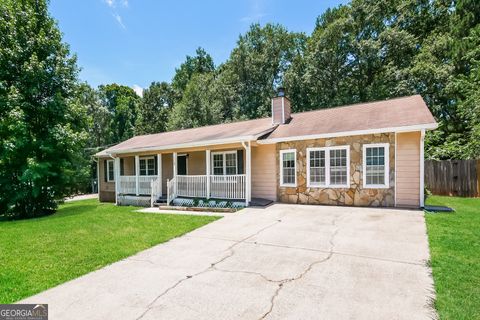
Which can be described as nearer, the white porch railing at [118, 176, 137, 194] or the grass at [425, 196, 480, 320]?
the grass at [425, 196, 480, 320]

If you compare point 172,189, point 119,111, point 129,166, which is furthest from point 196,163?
point 119,111

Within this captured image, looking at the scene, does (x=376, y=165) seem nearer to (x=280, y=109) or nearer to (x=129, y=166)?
(x=280, y=109)

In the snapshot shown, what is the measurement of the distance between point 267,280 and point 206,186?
8030 mm

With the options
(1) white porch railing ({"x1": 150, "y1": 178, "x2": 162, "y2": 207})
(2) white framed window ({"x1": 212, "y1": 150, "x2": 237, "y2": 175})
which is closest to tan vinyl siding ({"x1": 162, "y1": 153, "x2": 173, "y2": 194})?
(1) white porch railing ({"x1": 150, "y1": 178, "x2": 162, "y2": 207})

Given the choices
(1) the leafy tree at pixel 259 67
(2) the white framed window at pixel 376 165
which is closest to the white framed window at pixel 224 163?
(2) the white framed window at pixel 376 165

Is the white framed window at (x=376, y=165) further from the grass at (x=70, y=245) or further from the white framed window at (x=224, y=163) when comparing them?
the grass at (x=70, y=245)

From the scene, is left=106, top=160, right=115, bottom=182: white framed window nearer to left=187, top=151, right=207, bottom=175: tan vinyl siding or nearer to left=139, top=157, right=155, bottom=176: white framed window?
left=139, top=157, right=155, bottom=176: white framed window

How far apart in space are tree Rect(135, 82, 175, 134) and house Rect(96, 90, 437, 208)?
18030 mm

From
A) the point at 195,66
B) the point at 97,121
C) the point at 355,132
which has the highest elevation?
the point at 195,66

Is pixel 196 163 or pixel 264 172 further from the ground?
pixel 196 163

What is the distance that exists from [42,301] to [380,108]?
1195 centimetres

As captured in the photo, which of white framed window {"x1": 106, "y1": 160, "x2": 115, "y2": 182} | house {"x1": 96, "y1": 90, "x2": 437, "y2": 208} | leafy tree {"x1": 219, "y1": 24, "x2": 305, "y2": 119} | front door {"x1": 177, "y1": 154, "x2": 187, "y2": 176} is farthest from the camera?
leafy tree {"x1": 219, "y1": 24, "x2": 305, "y2": 119}

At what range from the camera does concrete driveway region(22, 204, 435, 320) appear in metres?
2.95

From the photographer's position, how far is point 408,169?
8625 millimetres
